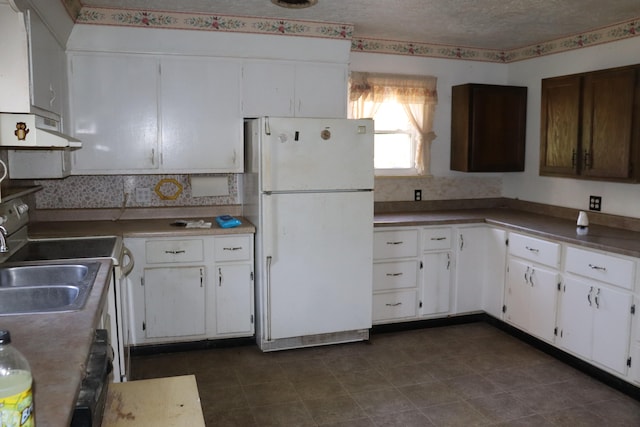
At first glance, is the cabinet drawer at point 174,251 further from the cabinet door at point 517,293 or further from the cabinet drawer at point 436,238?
the cabinet door at point 517,293

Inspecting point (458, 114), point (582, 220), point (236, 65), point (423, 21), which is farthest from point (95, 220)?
point (582, 220)

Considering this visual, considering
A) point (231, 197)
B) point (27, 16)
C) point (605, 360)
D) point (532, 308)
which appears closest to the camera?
point (27, 16)

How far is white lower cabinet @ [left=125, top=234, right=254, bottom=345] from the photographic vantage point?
3.62 meters

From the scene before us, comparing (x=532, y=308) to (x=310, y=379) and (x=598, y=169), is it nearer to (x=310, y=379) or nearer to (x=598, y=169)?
(x=598, y=169)

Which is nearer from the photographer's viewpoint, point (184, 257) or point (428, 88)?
point (184, 257)

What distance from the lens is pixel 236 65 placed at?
3.90m

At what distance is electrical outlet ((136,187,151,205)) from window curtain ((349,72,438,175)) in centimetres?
171

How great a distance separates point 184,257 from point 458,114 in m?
2.59

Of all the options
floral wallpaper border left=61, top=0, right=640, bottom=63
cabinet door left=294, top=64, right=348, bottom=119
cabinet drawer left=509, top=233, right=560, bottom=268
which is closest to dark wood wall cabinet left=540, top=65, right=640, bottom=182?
floral wallpaper border left=61, top=0, right=640, bottom=63

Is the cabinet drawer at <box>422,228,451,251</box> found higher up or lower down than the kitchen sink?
lower down

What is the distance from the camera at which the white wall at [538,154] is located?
3846 millimetres

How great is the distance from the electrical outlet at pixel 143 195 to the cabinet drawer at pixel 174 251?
608 millimetres

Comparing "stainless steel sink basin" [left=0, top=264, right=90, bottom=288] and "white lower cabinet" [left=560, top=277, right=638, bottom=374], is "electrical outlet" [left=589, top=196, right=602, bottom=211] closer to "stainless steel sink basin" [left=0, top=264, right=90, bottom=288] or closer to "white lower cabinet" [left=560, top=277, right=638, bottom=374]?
"white lower cabinet" [left=560, top=277, right=638, bottom=374]

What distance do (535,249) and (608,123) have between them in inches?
37.6
